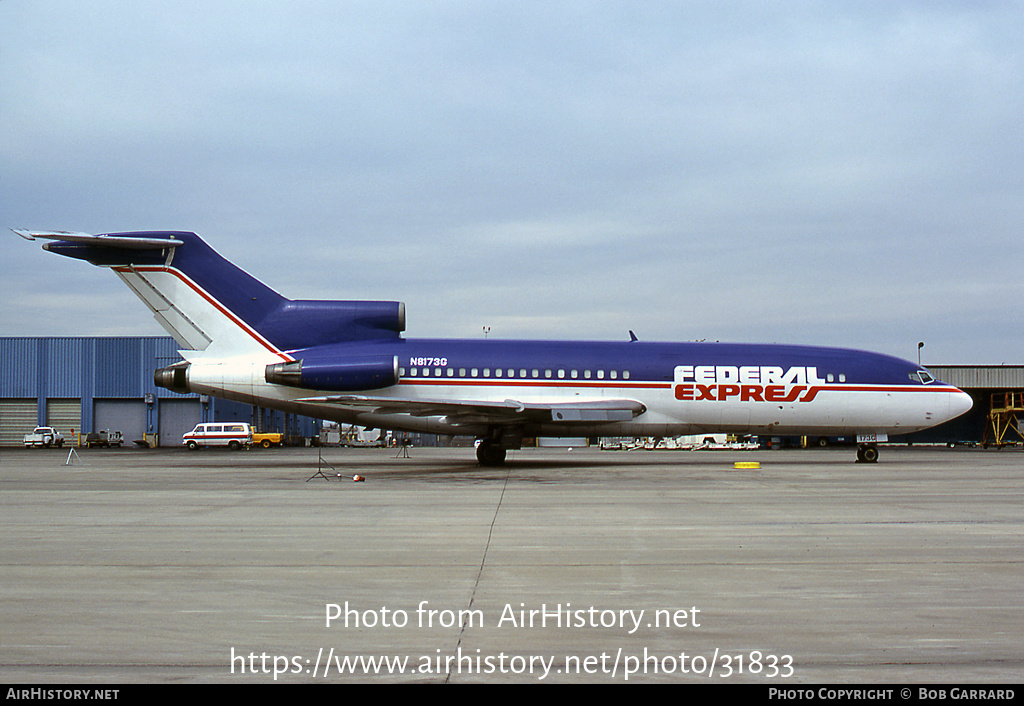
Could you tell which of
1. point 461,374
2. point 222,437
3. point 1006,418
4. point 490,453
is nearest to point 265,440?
point 222,437

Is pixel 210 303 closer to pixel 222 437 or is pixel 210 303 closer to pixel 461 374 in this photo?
pixel 461 374

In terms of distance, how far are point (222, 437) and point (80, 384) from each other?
16.4 metres

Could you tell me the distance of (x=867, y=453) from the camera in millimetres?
28734

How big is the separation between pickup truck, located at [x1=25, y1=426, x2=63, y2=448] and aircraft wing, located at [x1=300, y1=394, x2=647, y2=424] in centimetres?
3841

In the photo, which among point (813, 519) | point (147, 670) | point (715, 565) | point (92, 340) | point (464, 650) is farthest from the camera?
point (92, 340)

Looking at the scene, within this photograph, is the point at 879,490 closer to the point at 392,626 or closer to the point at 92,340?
the point at 392,626

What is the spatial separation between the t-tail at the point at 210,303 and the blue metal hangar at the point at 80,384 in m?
38.7

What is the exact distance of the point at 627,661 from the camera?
5250mm

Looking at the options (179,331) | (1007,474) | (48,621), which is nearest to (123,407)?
(179,331)

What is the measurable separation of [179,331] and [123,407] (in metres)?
41.7

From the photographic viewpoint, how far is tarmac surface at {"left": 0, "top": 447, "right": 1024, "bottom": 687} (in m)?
5.17

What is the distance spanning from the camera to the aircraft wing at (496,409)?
25.0m

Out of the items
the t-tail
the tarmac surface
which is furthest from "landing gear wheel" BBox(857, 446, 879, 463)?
the t-tail

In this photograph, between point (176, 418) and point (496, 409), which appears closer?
point (496, 409)
